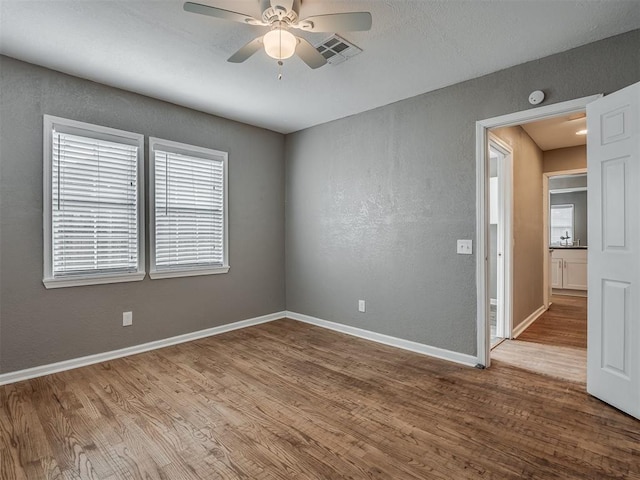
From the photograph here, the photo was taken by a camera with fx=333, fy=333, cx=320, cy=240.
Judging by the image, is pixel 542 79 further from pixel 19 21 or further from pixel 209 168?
pixel 19 21

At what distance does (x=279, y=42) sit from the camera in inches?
82.2

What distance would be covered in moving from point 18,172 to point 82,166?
46 centimetres

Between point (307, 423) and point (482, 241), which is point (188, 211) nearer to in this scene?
point (307, 423)

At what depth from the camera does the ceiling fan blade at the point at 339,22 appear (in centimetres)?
188

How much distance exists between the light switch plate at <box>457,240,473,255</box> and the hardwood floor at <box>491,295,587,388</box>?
1.12m

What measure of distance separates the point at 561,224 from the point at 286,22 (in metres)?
7.95

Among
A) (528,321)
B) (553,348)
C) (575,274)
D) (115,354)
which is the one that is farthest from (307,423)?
(575,274)

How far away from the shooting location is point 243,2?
6.84ft

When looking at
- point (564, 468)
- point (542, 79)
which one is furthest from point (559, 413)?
point (542, 79)

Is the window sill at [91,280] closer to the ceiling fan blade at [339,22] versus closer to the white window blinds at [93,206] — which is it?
the white window blinds at [93,206]

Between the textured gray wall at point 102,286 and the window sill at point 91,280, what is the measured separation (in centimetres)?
5

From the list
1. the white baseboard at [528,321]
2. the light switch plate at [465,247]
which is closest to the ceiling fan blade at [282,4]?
the light switch plate at [465,247]

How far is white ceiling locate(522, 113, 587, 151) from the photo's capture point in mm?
4051

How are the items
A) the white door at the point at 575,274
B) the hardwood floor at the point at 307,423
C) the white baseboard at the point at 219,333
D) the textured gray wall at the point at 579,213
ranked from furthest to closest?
1. the textured gray wall at the point at 579,213
2. the white door at the point at 575,274
3. the white baseboard at the point at 219,333
4. the hardwood floor at the point at 307,423
